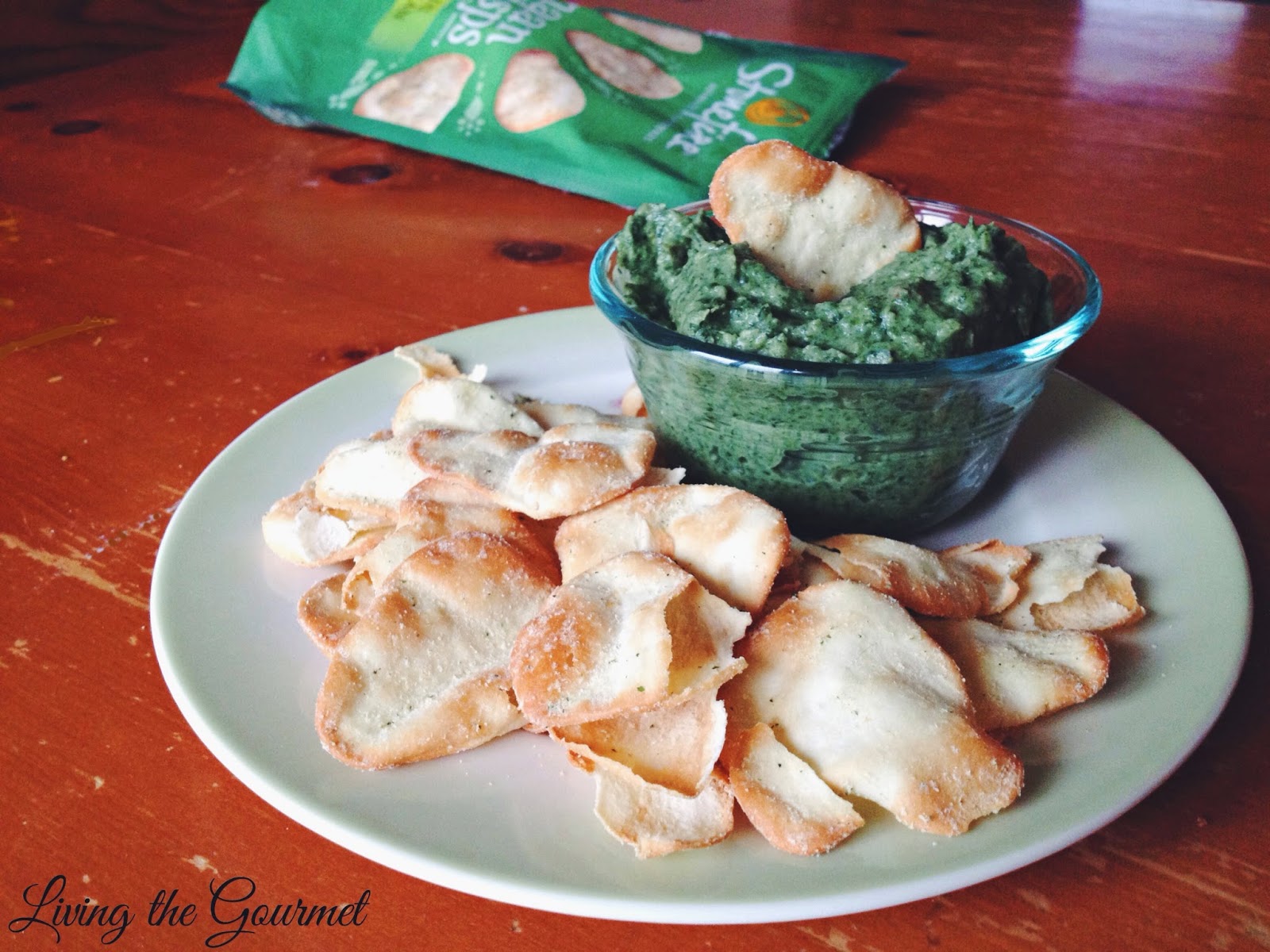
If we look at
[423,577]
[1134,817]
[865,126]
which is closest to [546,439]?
[423,577]

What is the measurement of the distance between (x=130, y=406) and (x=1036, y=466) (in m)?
1.12

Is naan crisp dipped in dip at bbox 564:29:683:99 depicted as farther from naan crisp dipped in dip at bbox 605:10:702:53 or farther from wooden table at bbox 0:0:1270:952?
wooden table at bbox 0:0:1270:952

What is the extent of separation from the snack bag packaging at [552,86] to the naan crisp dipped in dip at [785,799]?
1385mm

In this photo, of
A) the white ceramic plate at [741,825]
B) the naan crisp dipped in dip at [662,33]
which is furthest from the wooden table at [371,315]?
the naan crisp dipped in dip at [662,33]

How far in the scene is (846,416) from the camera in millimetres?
1029

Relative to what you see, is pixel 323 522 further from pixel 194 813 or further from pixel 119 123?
pixel 119 123

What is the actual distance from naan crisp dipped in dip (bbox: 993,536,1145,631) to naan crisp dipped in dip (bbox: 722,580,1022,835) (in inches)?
6.3

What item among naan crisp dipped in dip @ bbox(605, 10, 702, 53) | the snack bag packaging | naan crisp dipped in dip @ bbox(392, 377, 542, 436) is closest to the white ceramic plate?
naan crisp dipped in dip @ bbox(392, 377, 542, 436)

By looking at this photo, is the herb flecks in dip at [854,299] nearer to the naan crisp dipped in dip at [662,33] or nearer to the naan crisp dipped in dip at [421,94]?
the naan crisp dipped in dip at [421,94]

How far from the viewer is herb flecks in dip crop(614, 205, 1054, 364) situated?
1030 mm

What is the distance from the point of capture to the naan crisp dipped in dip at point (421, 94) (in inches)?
88.5

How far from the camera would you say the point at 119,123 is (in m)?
2.45

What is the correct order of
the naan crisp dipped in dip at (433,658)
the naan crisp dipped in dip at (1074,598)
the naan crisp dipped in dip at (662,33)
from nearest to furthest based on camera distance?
1. the naan crisp dipped in dip at (433,658)
2. the naan crisp dipped in dip at (1074,598)
3. the naan crisp dipped in dip at (662,33)

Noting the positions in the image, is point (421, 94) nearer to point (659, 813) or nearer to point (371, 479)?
point (371, 479)
